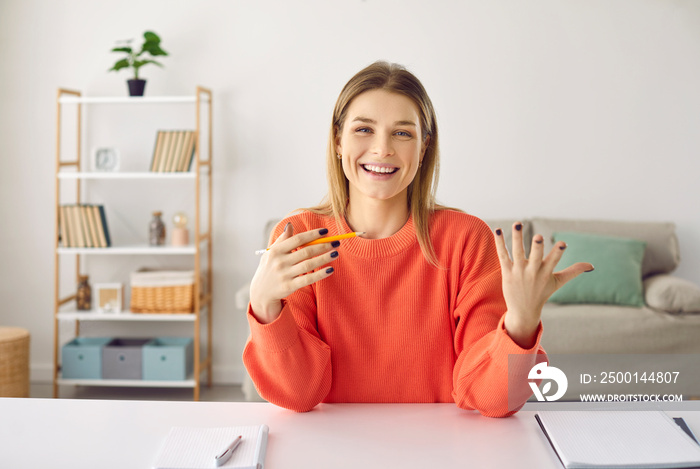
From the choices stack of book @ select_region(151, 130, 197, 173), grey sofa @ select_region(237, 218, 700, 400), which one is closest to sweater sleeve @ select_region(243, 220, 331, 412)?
grey sofa @ select_region(237, 218, 700, 400)

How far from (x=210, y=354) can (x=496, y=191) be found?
1867 mm

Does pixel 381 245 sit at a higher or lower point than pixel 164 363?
higher

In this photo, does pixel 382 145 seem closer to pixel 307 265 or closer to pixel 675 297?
pixel 307 265

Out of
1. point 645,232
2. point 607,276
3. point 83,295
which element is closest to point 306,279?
point 607,276

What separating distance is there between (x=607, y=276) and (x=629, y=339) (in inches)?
13.8

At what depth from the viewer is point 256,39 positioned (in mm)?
3527

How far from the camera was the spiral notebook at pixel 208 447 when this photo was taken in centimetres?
85

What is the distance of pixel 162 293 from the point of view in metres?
3.31

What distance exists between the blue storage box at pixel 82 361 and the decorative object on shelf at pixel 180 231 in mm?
673

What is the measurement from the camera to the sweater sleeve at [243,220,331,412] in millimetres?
1058

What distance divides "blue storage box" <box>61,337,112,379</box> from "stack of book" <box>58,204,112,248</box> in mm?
537

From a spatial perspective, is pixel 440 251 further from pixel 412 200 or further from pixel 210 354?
pixel 210 354

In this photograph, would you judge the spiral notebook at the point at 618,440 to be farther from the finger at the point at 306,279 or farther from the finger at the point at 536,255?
the finger at the point at 306,279

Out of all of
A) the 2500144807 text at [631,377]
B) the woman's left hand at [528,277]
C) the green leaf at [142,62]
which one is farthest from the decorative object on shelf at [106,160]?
the woman's left hand at [528,277]
